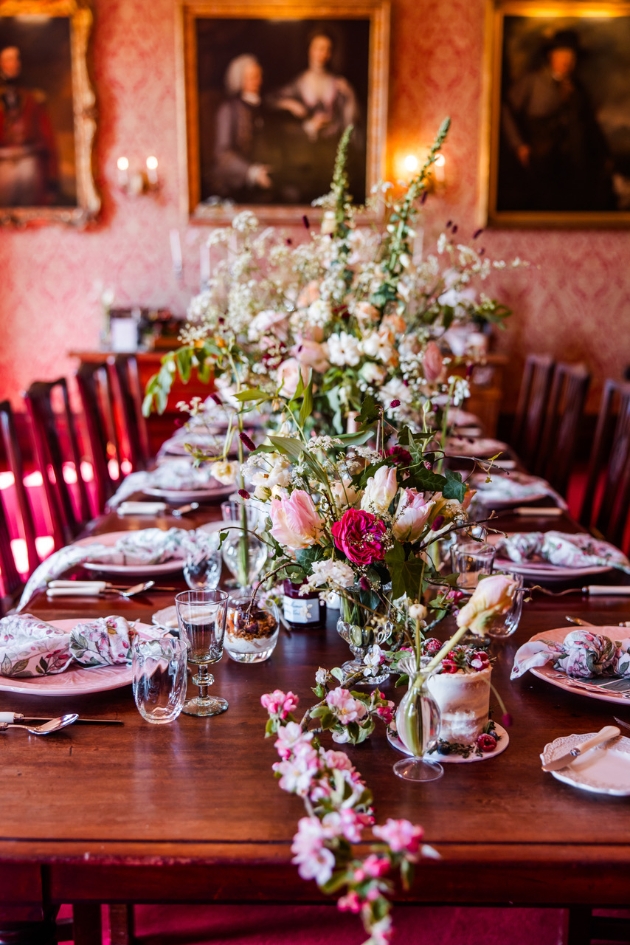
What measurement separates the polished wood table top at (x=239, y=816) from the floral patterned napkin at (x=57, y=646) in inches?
3.2

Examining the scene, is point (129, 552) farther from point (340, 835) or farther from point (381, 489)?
point (340, 835)

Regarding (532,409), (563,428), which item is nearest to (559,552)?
(563,428)

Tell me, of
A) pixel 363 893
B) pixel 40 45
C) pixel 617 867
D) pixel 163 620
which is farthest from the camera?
pixel 40 45

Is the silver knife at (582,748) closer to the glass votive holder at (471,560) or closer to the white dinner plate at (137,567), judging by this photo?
the glass votive holder at (471,560)

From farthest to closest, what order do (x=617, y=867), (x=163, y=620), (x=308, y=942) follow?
1. (x=308, y=942)
2. (x=163, y=620)
3. (x=617, y=867)

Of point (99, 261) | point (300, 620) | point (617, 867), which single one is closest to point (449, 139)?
point (99, 261)

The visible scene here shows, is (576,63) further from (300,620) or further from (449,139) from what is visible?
(300,620)

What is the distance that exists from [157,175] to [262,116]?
757 mm

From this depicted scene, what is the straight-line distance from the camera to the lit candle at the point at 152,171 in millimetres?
5406

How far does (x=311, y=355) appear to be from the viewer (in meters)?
1.69

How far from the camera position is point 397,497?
3.88ft

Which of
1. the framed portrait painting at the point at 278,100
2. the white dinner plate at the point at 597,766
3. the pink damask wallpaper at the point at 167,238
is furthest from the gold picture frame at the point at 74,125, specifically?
the white dinner plate at the point at 597,766

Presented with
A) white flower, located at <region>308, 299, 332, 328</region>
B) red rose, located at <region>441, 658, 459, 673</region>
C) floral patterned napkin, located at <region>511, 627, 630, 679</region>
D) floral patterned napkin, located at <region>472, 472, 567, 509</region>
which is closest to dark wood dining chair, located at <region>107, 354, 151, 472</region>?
floral patterned napkin, located at <region>472, 472, 567, 509</region>

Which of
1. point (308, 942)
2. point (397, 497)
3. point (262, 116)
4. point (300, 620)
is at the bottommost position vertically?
point (308, 942)
